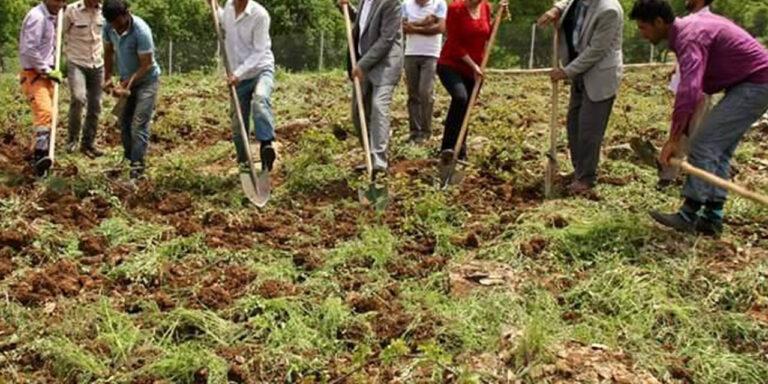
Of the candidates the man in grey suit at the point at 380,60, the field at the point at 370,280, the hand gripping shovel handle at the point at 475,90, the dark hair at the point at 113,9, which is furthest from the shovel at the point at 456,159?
the dark hair at the point at 113,9

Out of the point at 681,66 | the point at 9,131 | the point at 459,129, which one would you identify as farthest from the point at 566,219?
the point at 9,131

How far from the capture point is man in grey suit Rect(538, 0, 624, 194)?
5254 mm

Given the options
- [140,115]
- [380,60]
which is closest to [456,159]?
[380,60]

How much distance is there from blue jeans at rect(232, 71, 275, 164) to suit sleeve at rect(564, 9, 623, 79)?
2097 mm

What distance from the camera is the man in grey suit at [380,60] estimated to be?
5.73m

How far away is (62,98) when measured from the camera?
9.97 metres

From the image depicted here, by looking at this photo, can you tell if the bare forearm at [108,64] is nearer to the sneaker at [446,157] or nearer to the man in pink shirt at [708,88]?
the sneaker at [446,157]

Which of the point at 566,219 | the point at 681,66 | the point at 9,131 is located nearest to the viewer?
the point at 681,66

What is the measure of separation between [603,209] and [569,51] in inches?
45.2

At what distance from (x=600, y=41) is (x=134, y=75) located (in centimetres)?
323

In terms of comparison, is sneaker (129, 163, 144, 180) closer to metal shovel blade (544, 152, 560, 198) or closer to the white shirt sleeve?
the white shirt sleeve

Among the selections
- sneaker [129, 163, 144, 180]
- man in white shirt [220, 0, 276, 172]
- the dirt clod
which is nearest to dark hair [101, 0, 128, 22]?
man in white shirt [220, 0, 276, 172]

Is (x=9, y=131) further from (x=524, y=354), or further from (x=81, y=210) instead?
(x=524, y=354)

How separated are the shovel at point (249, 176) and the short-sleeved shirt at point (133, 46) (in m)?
0.51
